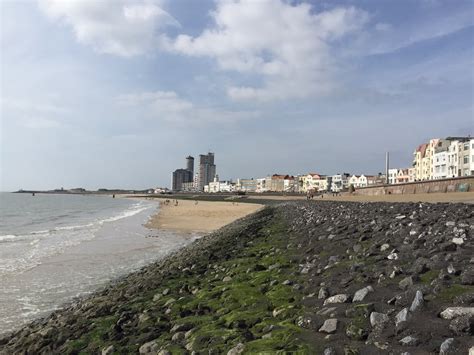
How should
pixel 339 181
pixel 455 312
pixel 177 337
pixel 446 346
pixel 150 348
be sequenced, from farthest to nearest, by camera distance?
pixel 339 181, pixel 177 337, pixel 150 348, pixel 455 312, pixel 446 346

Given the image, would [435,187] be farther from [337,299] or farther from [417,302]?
[417,302]

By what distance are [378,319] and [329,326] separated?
62cm

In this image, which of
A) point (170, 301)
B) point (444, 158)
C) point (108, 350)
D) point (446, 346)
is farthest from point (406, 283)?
point (444, 158)

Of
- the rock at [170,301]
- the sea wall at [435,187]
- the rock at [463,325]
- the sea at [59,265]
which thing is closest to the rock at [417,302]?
the rock at [463,325]

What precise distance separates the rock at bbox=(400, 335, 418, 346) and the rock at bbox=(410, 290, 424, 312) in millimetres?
694

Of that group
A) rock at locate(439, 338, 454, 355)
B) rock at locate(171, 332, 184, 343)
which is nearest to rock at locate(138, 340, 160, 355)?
rock at locate(171, 332, 184, 343)

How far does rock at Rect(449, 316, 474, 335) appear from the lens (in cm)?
394

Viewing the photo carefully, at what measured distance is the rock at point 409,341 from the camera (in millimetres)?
4002

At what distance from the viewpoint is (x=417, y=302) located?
4801 millimetres

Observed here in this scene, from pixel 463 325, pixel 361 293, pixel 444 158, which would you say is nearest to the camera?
pixel 463 325

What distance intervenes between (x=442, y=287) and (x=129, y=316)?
6.24m

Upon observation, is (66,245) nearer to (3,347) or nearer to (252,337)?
(3,347)

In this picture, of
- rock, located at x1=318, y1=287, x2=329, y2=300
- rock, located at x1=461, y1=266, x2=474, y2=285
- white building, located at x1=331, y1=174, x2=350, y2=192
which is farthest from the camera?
white building, located at x1=331, y1=174, x2=350, y2=192

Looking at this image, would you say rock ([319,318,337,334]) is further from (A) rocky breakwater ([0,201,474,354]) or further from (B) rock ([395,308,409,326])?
(B) rock ([395,308,409,326])
